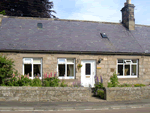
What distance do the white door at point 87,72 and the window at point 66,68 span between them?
79 cm

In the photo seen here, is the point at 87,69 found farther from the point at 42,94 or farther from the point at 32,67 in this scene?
the point at 42,94

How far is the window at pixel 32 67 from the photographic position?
37.9 feet

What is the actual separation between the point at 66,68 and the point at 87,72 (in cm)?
173

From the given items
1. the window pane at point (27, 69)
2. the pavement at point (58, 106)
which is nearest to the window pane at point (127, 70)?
the pavement at point (58, 106)

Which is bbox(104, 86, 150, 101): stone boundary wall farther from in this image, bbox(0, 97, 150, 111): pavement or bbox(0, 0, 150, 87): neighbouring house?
bbox(0, 0, 150, 87): neighbouring house

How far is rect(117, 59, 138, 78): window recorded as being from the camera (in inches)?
515

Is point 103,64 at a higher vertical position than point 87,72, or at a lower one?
higher

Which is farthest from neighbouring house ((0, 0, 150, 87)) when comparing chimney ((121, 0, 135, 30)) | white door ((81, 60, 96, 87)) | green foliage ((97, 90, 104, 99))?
green foliage ((97, 90, 104, 99))

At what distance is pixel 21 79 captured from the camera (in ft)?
33.0

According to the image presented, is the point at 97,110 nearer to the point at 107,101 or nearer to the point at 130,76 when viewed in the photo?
the point at 107,101

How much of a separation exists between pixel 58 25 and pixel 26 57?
4.88 metres

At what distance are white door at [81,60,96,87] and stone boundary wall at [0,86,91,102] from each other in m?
3.69

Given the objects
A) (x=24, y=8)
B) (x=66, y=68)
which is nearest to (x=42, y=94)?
(x=66, y=68)

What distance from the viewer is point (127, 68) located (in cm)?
1330
